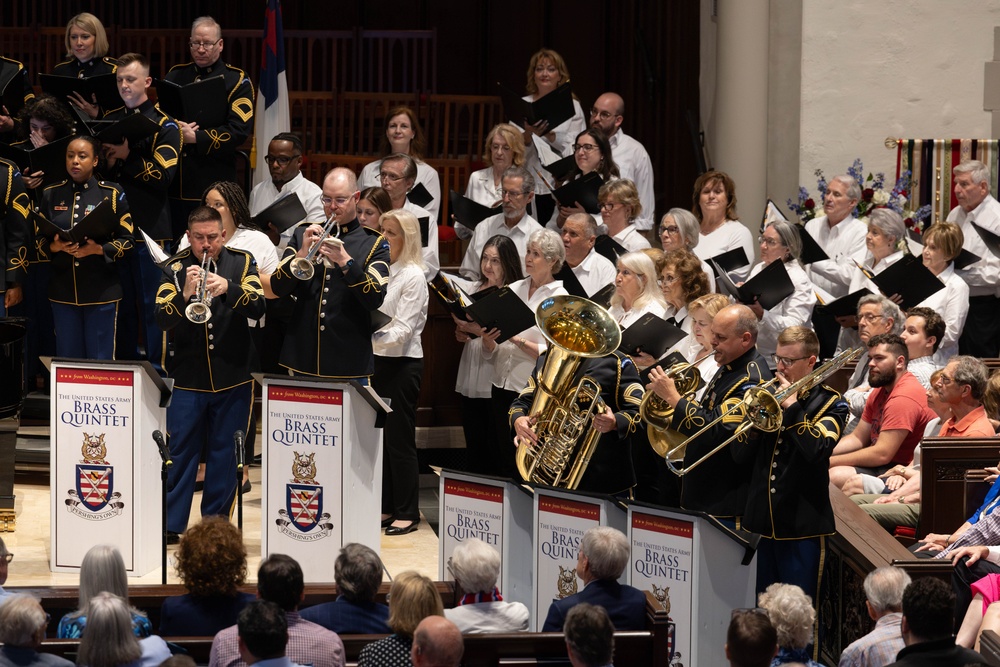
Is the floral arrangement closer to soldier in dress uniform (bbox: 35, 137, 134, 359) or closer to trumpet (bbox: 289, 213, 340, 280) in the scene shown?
trumpet (bbox: 289, 213, 340, 280)

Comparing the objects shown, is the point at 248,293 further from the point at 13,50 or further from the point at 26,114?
the point at 13,50

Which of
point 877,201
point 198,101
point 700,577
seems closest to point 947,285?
point 877,201

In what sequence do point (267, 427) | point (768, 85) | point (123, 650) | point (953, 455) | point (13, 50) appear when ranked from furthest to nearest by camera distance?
point (13, 50)
point (768, 85)
point (267, 427)
point (953, 455)
point (123, 650)

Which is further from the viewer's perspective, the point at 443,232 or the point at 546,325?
the point at 443,232

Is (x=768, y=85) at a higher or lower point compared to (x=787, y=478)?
higher

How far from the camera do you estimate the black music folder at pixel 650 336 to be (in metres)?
6.40

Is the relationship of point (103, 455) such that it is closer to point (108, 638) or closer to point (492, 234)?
point (108, 638)

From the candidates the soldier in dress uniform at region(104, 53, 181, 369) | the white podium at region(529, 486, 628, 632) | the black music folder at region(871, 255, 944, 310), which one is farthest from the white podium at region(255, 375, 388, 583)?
the black music folder at region(871, 255, 944, 310)

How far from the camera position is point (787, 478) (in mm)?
5422

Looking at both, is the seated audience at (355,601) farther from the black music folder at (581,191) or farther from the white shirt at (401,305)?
the black music folder at (581,191)

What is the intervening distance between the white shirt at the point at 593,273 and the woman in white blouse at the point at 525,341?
18 centimetres

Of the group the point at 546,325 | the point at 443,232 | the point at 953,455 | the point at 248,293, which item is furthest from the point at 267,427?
the point at 443,232

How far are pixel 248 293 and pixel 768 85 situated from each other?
5564 millimetres

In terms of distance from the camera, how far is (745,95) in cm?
1071
